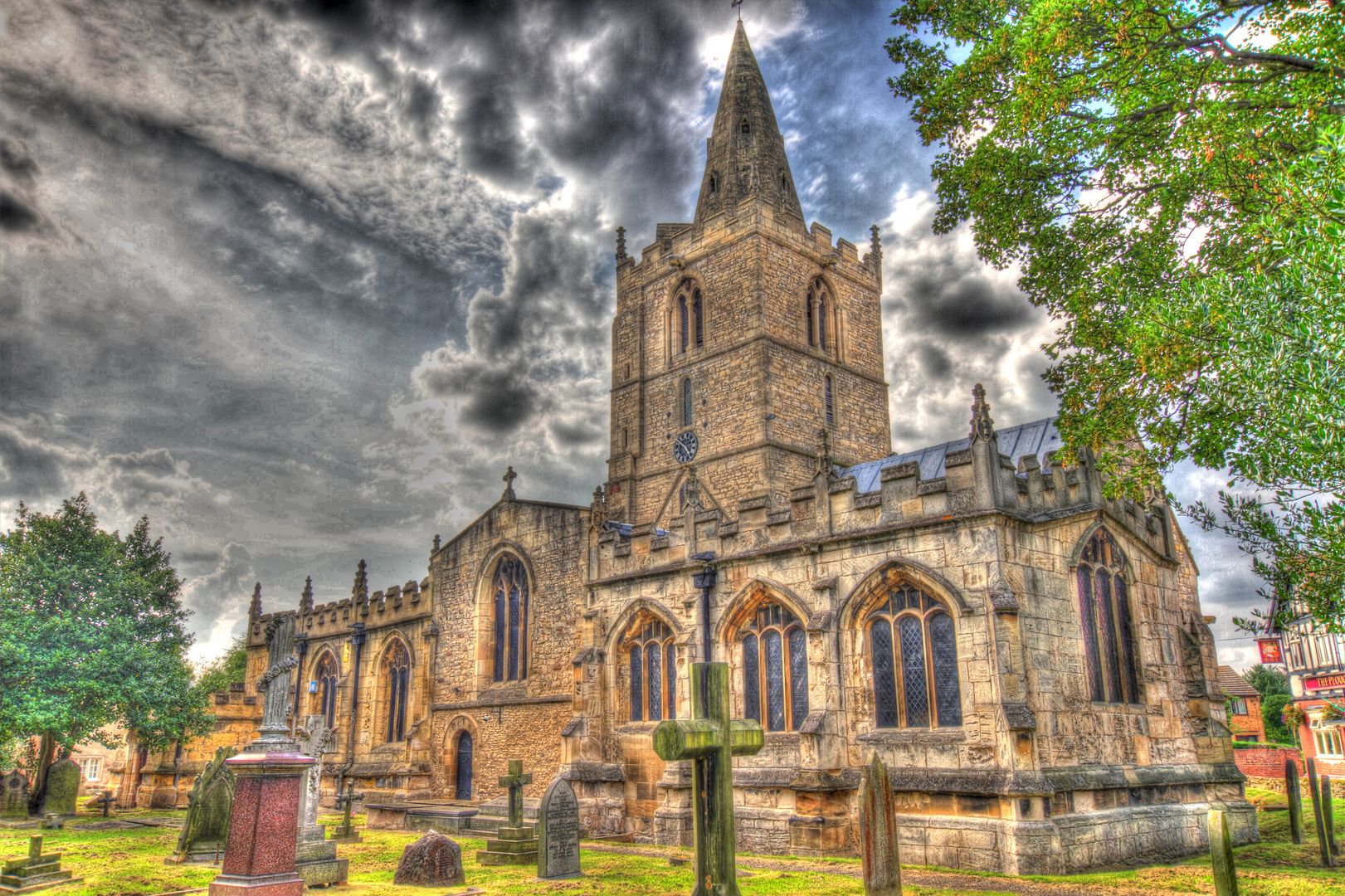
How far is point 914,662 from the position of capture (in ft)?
44.8

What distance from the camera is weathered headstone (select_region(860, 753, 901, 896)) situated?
26.7 feet

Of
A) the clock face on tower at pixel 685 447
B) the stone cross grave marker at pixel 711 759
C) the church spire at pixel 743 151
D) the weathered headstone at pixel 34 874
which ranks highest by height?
the church spire at pixel 743 151

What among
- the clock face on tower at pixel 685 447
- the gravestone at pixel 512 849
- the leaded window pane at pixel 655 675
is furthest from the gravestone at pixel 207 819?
the clock face on tower at pixel 685 447

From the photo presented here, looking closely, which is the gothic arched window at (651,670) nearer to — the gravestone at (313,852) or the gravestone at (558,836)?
the gravestone at (558,836)

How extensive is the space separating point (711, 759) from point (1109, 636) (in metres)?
10.0

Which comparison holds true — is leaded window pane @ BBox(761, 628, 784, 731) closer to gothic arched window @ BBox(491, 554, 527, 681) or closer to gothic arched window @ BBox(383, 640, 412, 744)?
gothic arched window @ BBox(491, 554, 527, 681)

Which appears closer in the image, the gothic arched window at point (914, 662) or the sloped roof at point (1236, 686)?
the gothic arched window at point (914, 662)

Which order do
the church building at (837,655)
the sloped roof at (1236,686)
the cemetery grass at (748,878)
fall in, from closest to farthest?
the cemetery grass at (748,878)
the church building at (837,655)
the sloped roof at (1236,686)

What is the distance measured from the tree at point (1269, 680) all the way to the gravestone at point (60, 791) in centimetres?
6049

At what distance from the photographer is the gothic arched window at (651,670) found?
1692cm

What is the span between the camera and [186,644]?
2797cm

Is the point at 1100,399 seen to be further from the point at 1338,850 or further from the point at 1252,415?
the point at 1338,850

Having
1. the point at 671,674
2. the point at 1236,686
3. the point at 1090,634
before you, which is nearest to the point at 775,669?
the point at 671,674

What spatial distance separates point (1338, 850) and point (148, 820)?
24.7 meters
